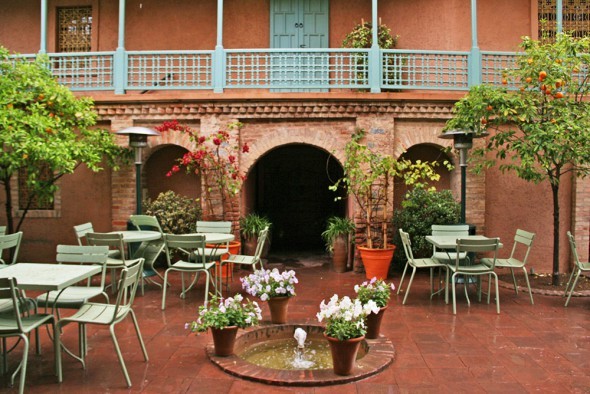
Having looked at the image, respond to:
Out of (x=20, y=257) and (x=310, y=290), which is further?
(x=20, y=257)

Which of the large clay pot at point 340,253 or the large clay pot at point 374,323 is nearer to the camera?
the large clay pot at point 374,323

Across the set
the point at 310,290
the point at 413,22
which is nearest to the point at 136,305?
the point at 310,290

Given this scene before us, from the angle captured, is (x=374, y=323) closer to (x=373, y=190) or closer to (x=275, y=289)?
(x=275, y=289)

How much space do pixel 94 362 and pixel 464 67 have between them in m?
8.19

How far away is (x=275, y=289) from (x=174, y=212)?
3985 mm

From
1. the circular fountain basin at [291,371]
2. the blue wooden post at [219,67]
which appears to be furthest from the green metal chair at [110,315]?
the blue wooden post at [219,67]

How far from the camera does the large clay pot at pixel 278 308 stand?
5805 millimetres

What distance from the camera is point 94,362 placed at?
16.1ft

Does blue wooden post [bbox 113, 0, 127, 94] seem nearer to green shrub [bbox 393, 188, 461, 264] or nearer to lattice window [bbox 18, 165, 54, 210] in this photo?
lattice window [bbox 18, 165, 54, 210]

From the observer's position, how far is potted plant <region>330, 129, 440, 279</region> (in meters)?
8.48

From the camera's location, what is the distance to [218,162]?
30.3 feet

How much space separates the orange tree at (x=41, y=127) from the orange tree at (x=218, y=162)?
123 cm

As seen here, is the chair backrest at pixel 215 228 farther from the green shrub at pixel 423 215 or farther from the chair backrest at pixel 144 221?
the green shrub at pixel 423 215

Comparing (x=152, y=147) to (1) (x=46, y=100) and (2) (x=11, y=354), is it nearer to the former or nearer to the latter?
(1) (x=46, y=100)
